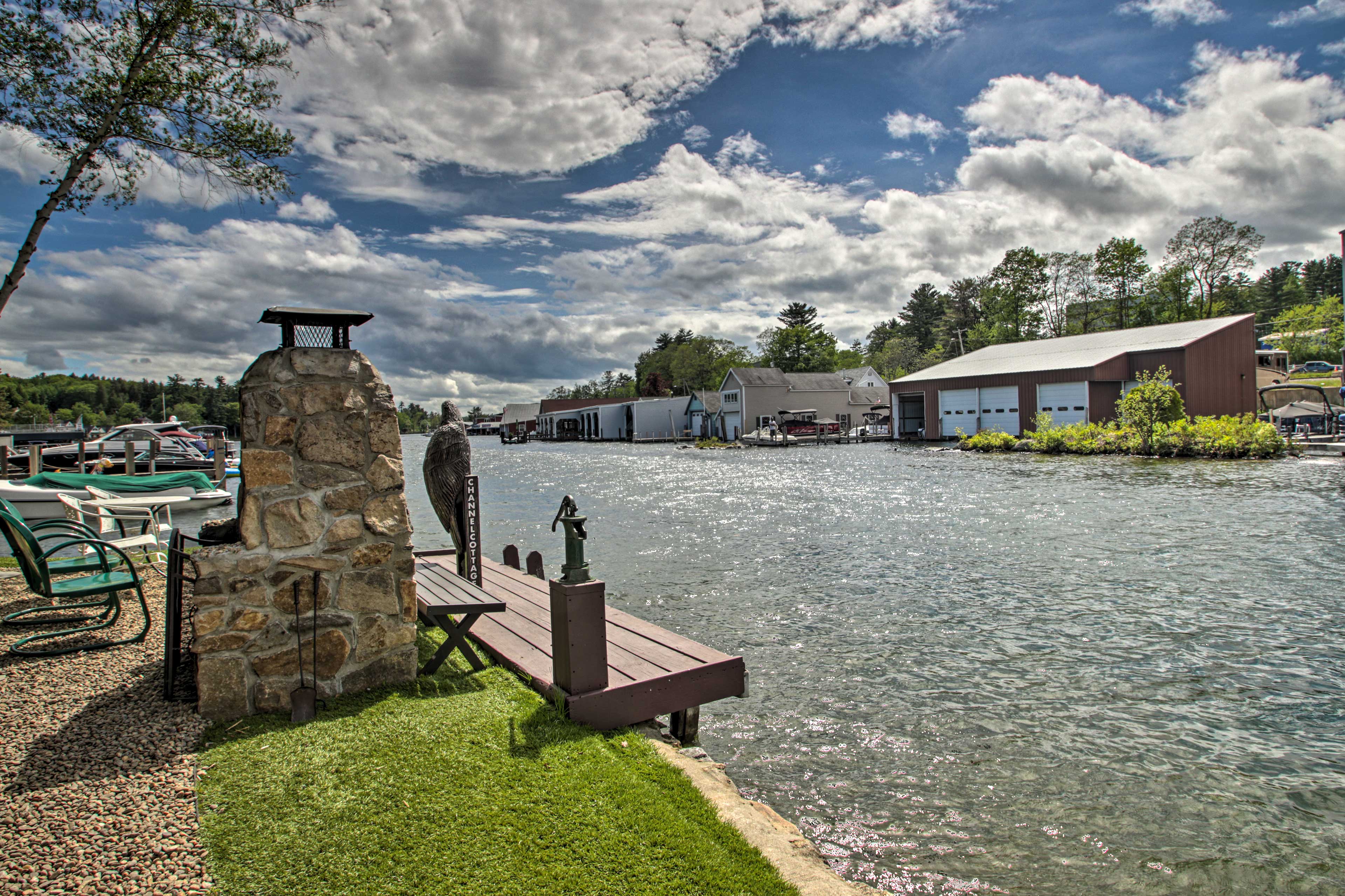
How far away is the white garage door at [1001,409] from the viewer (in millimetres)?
37375

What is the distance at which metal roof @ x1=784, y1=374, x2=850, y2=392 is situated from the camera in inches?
2478

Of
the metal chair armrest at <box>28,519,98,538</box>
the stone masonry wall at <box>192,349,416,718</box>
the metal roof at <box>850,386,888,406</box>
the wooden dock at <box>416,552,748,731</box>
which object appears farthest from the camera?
the metal roof at <box>850,386,888,406</box>

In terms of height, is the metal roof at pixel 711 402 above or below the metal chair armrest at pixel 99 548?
above

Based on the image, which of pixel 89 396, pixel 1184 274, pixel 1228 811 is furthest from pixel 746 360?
pixel 89 396

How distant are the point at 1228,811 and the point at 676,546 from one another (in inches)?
372

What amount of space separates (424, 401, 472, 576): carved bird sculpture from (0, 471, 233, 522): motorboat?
8.40 metres

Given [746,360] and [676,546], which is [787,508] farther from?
[746,360]

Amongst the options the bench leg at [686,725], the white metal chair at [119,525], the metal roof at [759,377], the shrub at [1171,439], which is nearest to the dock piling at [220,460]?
the white metal chair at [119,525]

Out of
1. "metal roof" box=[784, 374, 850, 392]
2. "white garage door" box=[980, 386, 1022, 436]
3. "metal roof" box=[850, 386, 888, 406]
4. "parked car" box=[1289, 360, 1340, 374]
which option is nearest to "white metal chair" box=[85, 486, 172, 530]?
"white garage door" box=[980, 386, 1022, 436]

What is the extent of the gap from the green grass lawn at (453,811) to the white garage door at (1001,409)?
125 feet

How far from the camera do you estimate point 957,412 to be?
4188 cm

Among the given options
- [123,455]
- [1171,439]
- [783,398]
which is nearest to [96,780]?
[123,455]

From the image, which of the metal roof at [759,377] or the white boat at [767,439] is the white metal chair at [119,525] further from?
the metal roof at [759,377]

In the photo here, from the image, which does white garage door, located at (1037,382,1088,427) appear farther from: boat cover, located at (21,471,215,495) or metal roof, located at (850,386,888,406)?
boat cover, located at (21,471,215,495)
